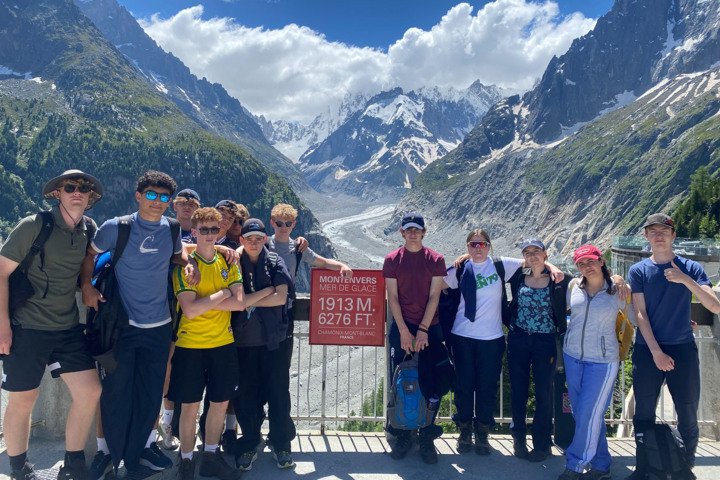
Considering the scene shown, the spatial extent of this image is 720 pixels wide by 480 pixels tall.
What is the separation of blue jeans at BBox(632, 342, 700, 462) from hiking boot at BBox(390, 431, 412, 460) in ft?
7.41

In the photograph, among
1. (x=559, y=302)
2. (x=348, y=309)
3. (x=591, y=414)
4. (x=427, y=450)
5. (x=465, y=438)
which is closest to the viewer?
(x=591, y=414)

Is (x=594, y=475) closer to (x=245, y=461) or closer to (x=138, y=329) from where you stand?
(x=245, y=461)

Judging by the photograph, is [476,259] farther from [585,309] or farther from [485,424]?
[485,424]

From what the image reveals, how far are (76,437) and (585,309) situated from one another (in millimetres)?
4857

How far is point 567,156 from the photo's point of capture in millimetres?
172500

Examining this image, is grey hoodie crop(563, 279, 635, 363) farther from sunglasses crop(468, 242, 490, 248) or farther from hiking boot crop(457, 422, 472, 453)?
hiking boot crop(457, 422, 472, 453)

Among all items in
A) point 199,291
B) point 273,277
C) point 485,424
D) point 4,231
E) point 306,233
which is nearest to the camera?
point 199,291

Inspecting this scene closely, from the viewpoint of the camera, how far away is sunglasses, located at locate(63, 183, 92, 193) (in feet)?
14.5

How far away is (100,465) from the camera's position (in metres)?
4.60

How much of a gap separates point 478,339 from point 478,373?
365 mm

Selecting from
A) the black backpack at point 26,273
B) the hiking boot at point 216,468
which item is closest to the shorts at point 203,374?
the hiking boot at point 216,468

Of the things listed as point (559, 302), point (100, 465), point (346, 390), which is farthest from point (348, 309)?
point (346, 390)

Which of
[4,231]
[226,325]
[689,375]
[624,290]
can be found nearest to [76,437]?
[226,325]

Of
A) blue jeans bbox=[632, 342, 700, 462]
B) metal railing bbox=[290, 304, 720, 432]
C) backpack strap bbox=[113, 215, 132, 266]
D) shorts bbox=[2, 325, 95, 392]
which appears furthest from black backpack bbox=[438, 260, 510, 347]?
shorts bbox=[2, 325, 95, 392]
